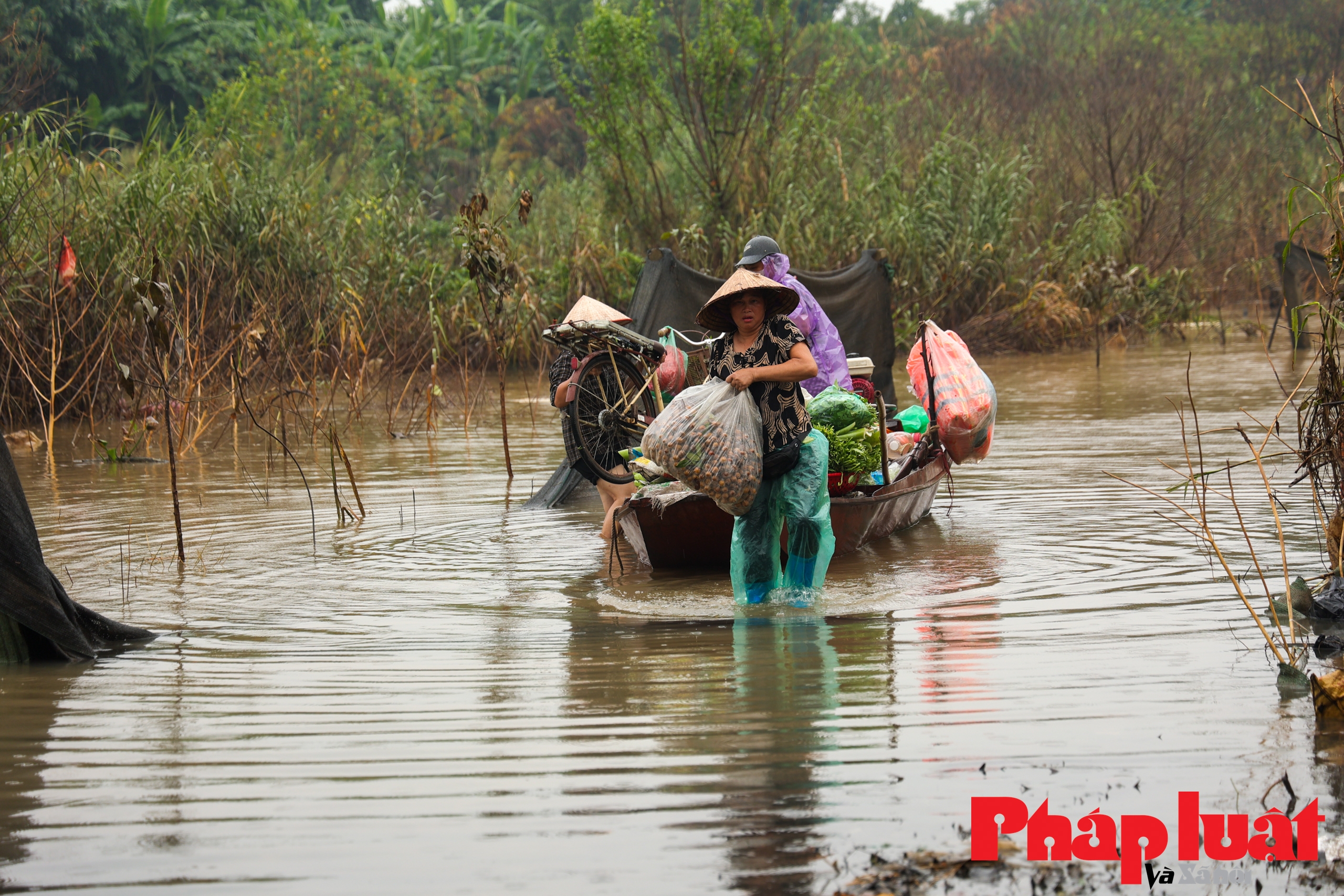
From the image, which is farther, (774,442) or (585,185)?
(585,185)

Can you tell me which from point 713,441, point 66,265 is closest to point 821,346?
point 713,441

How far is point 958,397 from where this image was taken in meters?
8.38

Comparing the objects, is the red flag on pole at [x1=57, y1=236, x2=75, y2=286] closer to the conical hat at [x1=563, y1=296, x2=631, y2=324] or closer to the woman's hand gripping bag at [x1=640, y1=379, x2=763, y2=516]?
the conical hat at [x1=563, y1=296, x2=631, y2=324]

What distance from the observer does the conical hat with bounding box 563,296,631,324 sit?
8609 millimetres

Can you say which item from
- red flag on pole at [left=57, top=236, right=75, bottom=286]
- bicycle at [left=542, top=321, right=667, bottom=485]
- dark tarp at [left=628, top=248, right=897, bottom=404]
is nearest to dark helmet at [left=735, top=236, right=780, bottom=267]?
bicycle at [left=542, top=321, right=667, bottom=485]

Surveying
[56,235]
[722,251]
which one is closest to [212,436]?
[56,235]

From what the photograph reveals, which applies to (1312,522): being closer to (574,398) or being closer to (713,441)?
(713,441)

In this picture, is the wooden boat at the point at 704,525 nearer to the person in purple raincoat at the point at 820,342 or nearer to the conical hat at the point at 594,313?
the person in purple raincoat at the point at 820,342

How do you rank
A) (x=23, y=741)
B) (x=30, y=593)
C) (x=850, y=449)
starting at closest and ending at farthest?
1. (x=23, y=741)
2. (x=30, y=593)
3. (x=850, y=449)

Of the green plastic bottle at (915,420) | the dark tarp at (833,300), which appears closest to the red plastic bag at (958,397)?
the green plastic bottle at (915,420)

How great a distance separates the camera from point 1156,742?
3855 millimetres

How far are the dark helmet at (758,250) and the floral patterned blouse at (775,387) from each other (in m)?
1.44

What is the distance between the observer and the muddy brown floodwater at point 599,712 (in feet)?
10.9

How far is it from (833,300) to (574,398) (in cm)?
523
